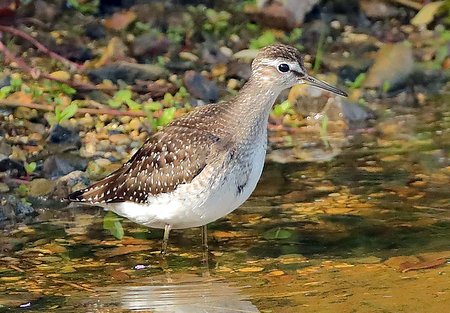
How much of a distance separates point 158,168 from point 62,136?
98.3 inches

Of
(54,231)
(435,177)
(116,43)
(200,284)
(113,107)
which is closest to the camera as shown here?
(200,284)

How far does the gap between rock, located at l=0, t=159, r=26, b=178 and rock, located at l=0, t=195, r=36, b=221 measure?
57 centimetres

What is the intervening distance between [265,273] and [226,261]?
0.44m

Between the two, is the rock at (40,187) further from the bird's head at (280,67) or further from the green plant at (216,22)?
the green plant at (216,22)

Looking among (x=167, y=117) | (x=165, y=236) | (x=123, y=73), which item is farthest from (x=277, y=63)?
(x=123, y=73)

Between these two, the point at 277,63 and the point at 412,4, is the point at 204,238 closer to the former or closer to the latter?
the point at 277,63

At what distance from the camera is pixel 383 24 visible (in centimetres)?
1437

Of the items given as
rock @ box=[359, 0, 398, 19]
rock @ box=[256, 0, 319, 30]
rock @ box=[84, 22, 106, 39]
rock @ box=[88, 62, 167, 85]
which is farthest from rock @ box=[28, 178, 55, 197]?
rock @ box=[359, 0, 398, 19]

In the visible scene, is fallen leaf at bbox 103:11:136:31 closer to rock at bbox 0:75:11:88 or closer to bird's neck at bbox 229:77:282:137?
rock at bbox 0:75:11:88

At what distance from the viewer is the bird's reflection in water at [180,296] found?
6766mm

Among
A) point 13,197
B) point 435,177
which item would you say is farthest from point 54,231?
point 435,177

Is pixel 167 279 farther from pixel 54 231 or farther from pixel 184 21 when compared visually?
pixel 184 21

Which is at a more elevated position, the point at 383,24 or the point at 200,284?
the point at 383,24

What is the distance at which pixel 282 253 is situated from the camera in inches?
309
